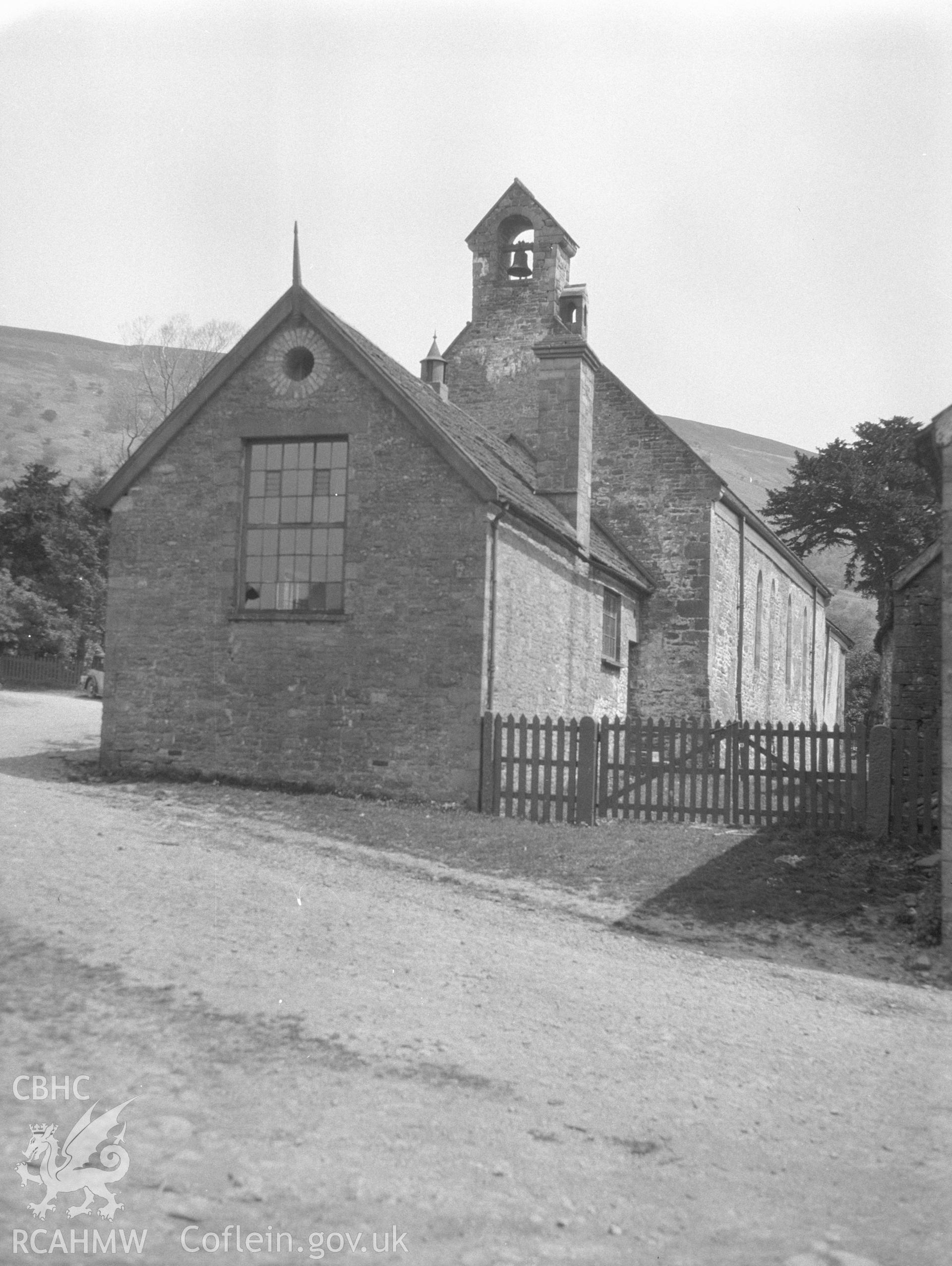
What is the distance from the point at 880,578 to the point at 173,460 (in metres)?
44.5

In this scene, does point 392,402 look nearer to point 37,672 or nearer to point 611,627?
point 611,627

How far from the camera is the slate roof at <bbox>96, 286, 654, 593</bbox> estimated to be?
16328 mm

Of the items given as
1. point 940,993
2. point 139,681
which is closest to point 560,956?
point 940,993

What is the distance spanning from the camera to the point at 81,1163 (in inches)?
172

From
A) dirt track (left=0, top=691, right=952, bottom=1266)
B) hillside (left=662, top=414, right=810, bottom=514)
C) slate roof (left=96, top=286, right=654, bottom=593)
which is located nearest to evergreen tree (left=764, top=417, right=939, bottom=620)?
slate roof (left=96, top=286, right=654, bottom=593)

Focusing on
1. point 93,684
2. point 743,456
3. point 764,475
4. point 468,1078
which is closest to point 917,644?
point 468,1078

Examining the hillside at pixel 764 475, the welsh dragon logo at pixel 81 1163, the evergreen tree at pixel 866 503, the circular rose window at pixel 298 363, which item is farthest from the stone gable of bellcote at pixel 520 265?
the hillside at pixel 764 475

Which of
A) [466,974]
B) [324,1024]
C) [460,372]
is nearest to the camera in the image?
[324,1024]

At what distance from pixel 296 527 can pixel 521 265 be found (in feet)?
48.2

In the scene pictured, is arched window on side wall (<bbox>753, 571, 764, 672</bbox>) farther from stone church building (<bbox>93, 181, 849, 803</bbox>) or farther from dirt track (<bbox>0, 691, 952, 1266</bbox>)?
dirt track (<bbox>0, 691, 952, 1266</bbox>)

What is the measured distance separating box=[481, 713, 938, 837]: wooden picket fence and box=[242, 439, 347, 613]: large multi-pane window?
10.9 ft

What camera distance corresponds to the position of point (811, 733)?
1525 cm

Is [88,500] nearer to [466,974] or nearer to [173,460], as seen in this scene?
[173,460]

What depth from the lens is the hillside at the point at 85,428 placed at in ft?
296
